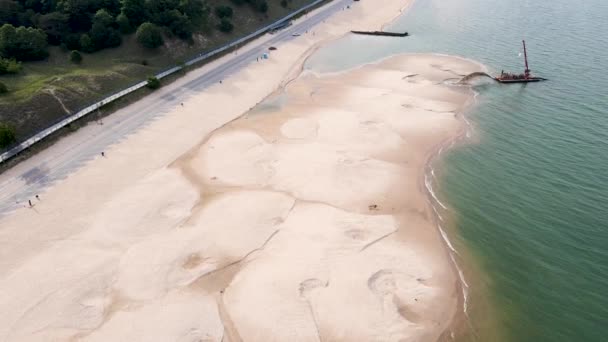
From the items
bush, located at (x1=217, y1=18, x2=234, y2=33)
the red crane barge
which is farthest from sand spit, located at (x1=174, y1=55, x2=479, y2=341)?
bush, located at (x1=217, y1=18, x2=234, y2=33)

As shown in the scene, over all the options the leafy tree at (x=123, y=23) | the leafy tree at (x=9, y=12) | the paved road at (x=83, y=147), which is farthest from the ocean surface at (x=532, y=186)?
the leafy tree at (x=9, y=12)

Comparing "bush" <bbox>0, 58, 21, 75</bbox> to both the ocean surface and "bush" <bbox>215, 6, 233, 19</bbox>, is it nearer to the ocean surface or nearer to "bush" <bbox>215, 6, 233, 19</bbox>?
"bush" <bbox>215, 6, 233, 19</bbox>

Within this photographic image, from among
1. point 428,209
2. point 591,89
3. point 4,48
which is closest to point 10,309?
point 428,209

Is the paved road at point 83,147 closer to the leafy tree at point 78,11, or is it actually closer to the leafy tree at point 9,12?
the leafy tree at point 78,11

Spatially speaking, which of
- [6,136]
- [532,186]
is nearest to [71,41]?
[6,136]

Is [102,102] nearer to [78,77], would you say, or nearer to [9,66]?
[78,77]
